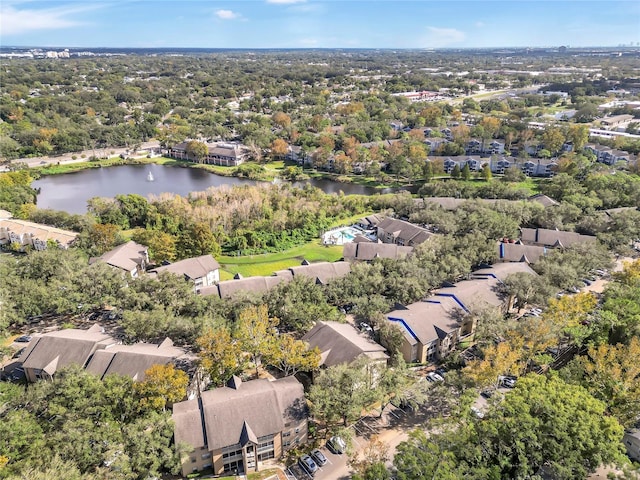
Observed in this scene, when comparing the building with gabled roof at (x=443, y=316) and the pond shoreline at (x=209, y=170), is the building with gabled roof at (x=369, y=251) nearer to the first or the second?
the building with gabled roof at (x=443, y=316)

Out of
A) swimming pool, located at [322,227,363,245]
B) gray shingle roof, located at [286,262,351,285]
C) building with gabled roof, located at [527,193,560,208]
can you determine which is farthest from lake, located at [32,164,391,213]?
gray shingle roof, located at [286,262,351,285]

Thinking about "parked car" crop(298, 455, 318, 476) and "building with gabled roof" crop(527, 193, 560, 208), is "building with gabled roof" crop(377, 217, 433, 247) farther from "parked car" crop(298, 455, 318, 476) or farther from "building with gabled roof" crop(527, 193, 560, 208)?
"parked car" crop(298, 455, 318, 476)

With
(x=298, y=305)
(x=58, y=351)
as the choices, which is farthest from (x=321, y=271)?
(x=58, y=351)

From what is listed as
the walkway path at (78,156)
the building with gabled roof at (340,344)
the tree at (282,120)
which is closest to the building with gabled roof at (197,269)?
the building with gabled roof at (340,344)

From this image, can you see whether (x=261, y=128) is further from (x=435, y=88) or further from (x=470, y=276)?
(x=435, y=88)

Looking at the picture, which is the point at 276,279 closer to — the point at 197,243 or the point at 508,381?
the point at 197,243

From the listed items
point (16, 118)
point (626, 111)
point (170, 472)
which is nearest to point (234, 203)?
point (170, 472)
